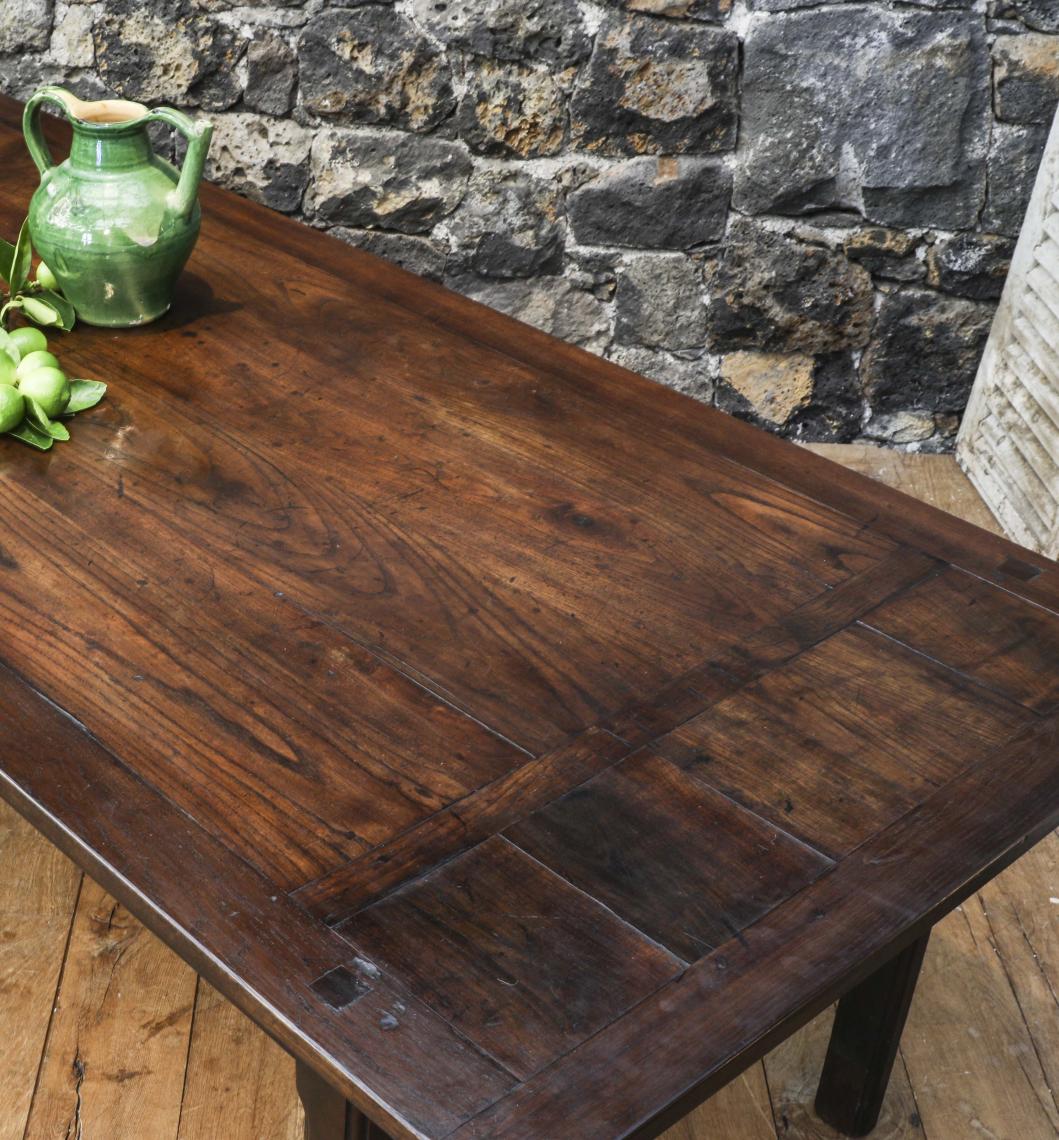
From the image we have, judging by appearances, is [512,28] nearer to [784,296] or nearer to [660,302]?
[660,302]

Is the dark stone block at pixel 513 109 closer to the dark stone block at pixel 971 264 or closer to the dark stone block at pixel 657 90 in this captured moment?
the dark stone block at pixel 657 90

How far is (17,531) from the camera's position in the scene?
1277mm

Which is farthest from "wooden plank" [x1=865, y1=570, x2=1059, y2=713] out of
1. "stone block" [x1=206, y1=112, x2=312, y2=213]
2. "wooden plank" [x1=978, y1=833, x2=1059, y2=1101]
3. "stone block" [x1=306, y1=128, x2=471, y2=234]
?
"stone block" [x1=206, y1=112, x2=312, y2=213]

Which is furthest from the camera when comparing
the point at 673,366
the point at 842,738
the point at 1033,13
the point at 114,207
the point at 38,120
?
the point at 673,366

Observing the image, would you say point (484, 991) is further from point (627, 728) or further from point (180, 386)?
point (180, 386)

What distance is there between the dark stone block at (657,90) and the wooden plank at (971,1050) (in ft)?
4.86

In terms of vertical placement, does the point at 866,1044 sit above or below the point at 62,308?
below

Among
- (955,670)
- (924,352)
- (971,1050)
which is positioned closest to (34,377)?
(955,670)

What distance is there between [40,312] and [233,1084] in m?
0.88

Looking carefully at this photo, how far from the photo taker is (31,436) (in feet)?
4.64

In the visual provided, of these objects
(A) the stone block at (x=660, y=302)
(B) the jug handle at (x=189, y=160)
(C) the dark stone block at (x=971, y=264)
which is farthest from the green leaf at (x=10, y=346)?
(C) the dark stone block at (x=971, y=264)

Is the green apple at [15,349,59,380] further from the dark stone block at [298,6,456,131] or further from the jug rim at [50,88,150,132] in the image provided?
the dark stone block at [298,6,456,131]

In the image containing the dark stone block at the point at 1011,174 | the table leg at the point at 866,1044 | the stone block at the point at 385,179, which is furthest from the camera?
the stone block at the point at 385,179

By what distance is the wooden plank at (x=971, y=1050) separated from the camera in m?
1.55
